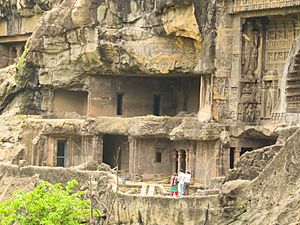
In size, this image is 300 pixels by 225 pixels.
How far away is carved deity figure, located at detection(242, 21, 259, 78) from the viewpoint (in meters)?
44.2

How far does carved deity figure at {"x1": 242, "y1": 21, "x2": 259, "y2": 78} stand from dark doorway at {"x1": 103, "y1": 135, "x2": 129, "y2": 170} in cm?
862

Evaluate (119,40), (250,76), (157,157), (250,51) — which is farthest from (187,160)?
(119,40)

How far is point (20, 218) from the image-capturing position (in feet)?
107

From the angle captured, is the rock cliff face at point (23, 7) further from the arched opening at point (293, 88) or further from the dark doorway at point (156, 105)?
the arched opening at point (293, 88)

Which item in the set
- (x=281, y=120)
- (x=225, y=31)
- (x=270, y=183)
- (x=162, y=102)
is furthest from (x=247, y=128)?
(x=270, y=183)

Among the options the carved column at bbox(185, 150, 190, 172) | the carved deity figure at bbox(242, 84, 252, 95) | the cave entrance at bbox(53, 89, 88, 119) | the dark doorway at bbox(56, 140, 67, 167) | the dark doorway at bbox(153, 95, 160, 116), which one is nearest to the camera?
the carved deity figure at bbox(242, 84, 252, 95)

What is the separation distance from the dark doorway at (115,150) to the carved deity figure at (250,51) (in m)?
8.62

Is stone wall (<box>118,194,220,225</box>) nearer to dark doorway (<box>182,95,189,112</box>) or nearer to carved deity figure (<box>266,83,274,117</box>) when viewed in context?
carved deity figure (<box>266,83,274,117</box>)

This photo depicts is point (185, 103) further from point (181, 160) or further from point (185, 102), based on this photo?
point (181, 160)

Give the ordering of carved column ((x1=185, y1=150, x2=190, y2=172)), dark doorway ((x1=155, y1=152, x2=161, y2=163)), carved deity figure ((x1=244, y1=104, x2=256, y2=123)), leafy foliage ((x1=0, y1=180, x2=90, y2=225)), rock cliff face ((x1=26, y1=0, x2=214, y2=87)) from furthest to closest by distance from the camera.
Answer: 1. dark doorway ((x1=155, y1=152, x2=161, y2=163))
2. carved column ((x1=185, y1=150, x2=190, y2=172))
3. rock cliff face ((x1=26, y1=0, x2=214, y2=87))
4. carved deity figure ((x1=244, y1=104, x2=256, y2=123))
5. leafy foliage ((x1=0, y1=180, x2=90, y2=225))

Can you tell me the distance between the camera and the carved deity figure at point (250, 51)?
4416 centimetres

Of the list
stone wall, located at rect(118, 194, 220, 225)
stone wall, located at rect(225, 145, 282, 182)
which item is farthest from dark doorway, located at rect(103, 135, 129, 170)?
stone wall, located at rect(225, 145, 282, 182)

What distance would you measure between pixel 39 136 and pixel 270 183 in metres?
22.6

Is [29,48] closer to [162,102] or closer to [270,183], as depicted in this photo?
[162,102]
